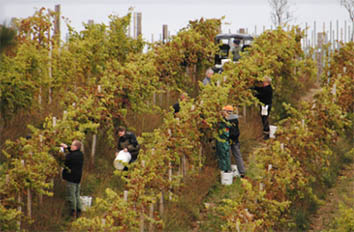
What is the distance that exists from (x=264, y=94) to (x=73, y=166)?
608cm

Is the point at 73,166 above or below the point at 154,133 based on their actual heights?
below

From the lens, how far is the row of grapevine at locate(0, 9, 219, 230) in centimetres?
983

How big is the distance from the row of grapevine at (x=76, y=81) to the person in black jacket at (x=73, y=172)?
0.18 m

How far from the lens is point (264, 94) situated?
48.4 feet

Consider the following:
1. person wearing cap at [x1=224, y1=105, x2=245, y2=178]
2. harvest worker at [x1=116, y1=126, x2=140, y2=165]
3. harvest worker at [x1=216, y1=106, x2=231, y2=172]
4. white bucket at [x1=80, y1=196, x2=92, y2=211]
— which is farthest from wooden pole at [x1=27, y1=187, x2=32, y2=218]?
person wearing cap at [x1=224, y1=105, x2=245, y2=178]

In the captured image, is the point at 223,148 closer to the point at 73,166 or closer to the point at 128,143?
the point at 128,143

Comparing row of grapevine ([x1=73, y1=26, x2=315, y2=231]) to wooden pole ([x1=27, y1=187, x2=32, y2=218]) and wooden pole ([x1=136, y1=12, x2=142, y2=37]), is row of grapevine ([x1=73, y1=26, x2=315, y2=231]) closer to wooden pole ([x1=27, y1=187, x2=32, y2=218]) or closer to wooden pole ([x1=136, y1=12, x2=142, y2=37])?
wooden pole ([x1=27, y1=187, x2=32, y2=218])

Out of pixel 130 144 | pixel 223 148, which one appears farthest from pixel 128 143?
pixel 223 148

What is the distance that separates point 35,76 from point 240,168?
503 centimetres

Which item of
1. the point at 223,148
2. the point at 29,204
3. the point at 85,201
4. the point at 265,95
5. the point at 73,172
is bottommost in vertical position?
the point at 85,201

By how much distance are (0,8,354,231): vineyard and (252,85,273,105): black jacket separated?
13.6 inches

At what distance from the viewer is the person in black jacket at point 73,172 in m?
10.4

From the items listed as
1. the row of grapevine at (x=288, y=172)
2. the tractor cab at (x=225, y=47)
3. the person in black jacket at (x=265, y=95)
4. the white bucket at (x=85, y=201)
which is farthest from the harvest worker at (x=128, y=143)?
the tractor cab at (x=225, y=47)

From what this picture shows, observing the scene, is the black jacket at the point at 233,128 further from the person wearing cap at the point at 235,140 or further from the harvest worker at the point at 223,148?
the harvest worker at the point at 223,148
